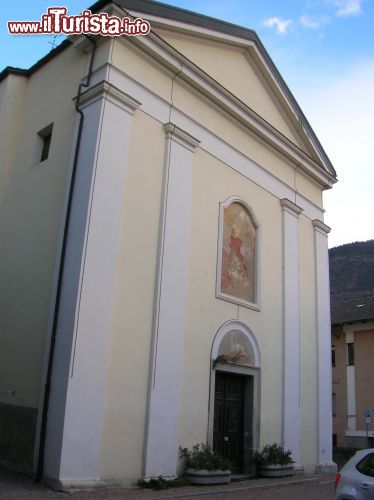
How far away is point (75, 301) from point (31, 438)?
8.01ft

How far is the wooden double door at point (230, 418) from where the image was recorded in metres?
11.6

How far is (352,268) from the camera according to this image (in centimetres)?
8094

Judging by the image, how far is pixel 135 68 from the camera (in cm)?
1073

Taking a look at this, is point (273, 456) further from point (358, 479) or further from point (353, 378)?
point (353, 378)

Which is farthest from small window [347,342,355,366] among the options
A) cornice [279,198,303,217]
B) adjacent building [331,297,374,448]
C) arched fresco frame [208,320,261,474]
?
arched fresco frame [208,320,261,474]

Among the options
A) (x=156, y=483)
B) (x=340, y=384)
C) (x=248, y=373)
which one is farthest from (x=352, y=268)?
(x=156, y=483)

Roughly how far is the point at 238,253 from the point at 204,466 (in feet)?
16.3

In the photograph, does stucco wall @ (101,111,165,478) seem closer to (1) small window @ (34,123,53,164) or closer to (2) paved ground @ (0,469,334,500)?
(2) paved ground @ (0,469,334,500)

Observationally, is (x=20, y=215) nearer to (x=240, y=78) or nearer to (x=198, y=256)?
(x=198, y=256)

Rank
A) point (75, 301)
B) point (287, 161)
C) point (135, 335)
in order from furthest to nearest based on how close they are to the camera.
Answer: point (287, 161)
point (135, 335)
point (75, 301)

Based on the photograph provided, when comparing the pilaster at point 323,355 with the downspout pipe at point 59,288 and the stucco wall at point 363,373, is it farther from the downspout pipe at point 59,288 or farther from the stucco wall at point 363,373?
the stucco wall at point 363,373

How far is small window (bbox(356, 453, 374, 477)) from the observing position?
20.3 ft

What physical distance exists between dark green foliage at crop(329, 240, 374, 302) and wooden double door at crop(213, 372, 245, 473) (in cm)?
6149

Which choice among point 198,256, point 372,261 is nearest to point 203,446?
point 198,256
